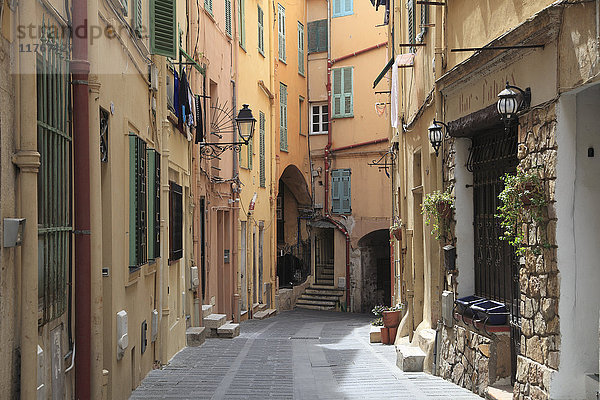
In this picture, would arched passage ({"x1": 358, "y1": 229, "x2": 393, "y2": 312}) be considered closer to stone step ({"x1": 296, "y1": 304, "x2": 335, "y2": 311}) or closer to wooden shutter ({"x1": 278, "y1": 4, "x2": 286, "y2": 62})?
stone step ({"x1": 296, "y1": 304, "x2": 335, "y2": 311})

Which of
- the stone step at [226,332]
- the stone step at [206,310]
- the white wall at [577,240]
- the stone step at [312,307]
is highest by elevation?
the white wall at [577,240]

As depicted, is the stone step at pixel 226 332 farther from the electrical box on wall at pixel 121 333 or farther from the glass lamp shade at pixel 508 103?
the glass lamp shade at pixel 508 103

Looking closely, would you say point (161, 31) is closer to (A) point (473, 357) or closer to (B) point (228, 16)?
(A) point (473, 357)

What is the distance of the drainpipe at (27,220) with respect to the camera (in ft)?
14.6

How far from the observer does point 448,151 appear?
10.2 meters

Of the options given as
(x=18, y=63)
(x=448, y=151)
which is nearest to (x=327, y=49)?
(x=448, y=151)

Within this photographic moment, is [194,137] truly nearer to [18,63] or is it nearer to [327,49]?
[18,63]

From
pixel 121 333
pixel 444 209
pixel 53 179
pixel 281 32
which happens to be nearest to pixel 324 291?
pixel 281 32

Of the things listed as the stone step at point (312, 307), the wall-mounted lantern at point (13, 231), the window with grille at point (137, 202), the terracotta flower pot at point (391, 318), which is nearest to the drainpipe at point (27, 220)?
the wall-mounted lantern at point (13, 231)

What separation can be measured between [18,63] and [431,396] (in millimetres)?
5843

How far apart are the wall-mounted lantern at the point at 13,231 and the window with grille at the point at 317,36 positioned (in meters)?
25.8

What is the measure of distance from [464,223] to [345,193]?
728 inches

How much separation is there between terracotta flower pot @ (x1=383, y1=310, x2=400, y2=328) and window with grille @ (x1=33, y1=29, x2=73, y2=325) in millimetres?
10216

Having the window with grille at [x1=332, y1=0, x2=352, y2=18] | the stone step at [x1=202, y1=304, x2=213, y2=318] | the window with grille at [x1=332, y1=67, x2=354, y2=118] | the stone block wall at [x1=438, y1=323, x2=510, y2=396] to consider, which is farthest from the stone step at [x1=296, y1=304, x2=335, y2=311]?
the stone block wall at [x1=438, y1=323, x2=510, y2=396]
